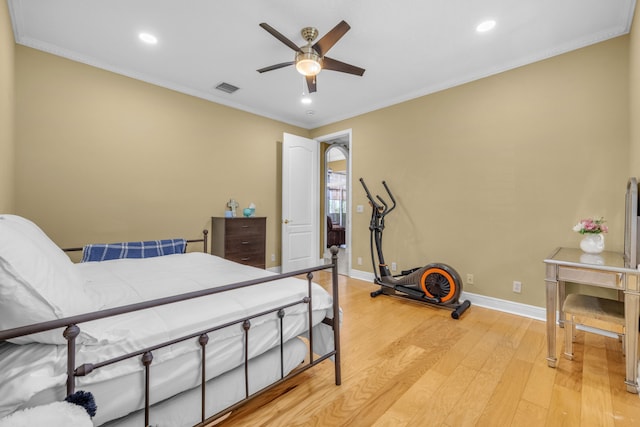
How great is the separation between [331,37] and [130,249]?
2855 millimetres

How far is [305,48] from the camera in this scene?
2342 mm

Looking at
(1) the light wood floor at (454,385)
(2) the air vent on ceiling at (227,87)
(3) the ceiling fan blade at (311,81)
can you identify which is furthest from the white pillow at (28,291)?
(2) the air vent on ceiling at (227,87)

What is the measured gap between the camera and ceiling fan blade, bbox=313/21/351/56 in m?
2.05

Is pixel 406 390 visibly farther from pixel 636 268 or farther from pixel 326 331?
pixel 636 268

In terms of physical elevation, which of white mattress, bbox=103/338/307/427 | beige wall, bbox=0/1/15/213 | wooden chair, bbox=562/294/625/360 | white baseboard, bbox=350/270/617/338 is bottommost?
white baseboard, bbox=350/270/617/338

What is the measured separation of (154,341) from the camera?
3.74ft

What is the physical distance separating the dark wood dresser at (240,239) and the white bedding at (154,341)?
1790mm

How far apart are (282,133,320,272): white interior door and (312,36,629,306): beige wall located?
56.0 inches

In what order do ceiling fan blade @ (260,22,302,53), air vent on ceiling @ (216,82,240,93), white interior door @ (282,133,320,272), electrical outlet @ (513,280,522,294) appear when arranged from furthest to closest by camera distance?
white interior door @ (282,133,320,272)
air vent on ceiling @ (216,82,240,93)
electrical outlet @ (513,280,522,294)
ceiling fan blade @ (260,22,302,53)

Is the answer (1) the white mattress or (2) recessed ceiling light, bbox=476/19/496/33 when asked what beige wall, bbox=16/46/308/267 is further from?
(2) recessed ceiling light, bbox=476/19/496/33

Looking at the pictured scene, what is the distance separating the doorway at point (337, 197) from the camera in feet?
15.5

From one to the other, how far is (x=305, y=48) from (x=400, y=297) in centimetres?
291

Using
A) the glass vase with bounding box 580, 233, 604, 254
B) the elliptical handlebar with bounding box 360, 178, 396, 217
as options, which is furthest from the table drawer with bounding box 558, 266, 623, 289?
the elliptical handlebar with bounding box 360, 178, 396, 217

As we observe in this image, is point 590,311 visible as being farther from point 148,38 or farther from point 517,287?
point 148,38
